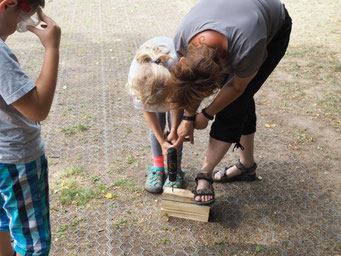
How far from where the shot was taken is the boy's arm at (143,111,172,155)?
2.36m

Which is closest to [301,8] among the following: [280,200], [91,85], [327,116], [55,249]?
[327,116]

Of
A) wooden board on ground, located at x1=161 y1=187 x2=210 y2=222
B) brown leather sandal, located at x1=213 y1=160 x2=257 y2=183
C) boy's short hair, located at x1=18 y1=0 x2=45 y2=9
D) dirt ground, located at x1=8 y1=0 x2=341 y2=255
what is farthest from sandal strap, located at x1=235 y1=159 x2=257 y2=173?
boy's short hair, located at x1=18 y1=0 x2=45 y2=9

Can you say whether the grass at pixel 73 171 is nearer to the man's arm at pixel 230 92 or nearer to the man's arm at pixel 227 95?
the man's arm at pixel 227 95

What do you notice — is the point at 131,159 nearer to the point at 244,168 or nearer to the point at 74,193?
the point at 74,193

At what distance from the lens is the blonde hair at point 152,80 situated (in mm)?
1909

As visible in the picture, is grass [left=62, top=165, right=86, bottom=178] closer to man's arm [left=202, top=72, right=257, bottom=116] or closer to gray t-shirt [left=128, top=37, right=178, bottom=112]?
gray t-shirt [left=128, top=37, right=178, bottom=112]

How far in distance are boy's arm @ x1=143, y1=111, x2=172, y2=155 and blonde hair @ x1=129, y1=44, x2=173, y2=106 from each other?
341mm

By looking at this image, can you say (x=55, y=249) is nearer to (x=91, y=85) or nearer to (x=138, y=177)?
(x=138, y=177)

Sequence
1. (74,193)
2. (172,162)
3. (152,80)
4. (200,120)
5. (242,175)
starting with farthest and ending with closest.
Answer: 1. (242,175)
2. (74,193)
3. (172,162)
4. (200,120)
5. (152,80)

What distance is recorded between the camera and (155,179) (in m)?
2.72

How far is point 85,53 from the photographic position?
566 cm

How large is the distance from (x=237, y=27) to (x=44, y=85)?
3.38ft

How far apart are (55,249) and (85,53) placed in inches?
164

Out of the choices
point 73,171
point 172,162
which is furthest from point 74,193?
point 172,162
